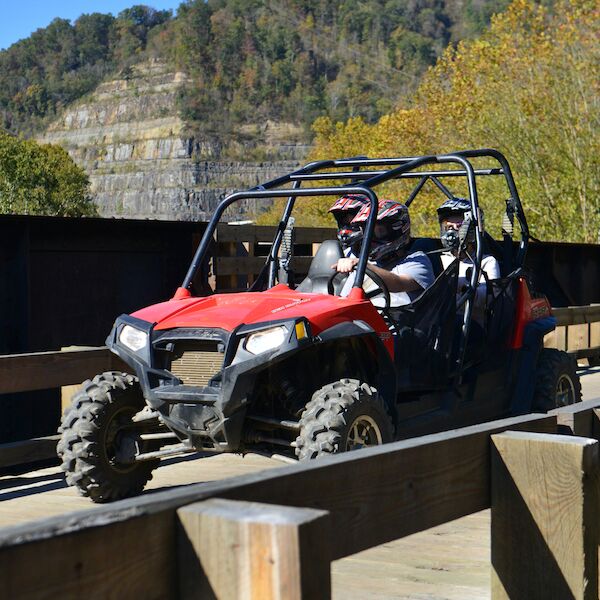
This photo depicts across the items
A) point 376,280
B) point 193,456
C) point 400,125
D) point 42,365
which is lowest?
point 193,456

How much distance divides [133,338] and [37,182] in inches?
5662

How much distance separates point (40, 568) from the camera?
1973 mm

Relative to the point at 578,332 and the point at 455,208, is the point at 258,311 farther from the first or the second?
the point at 578,332

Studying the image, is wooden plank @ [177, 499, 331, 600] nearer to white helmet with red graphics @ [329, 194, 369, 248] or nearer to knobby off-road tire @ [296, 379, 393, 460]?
knobby off-road tire @ [296, 379, 393, 460]

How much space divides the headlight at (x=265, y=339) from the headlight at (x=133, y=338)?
64 centimetres

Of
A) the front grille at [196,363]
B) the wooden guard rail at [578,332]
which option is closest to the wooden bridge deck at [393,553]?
the front grille at [196,363]

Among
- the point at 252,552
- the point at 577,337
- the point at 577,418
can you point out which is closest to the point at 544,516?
the point at 577,418

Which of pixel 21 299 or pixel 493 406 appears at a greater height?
pixel 21 299

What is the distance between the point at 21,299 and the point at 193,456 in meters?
2.20

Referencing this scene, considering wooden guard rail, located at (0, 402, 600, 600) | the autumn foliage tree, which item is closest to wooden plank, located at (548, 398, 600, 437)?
wooden guard rail, located at (0, 402, 600, 600)

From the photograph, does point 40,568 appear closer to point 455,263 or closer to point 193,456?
point 455,263

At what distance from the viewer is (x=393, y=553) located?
18.8 ft

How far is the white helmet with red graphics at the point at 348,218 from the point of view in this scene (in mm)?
7211

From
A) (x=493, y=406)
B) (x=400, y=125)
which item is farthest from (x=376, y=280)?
(x=400, y=125)
